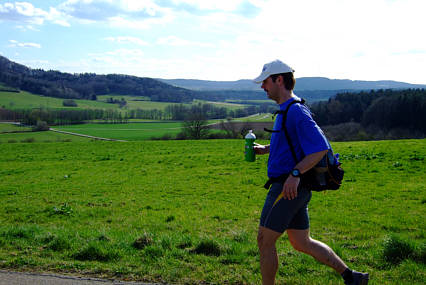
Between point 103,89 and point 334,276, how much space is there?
6836 inches

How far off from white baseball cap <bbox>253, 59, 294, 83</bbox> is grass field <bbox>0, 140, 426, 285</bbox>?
254cm

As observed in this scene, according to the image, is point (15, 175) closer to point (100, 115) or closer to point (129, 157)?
point (129, 157)

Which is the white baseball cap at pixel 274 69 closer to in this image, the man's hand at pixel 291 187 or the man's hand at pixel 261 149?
the man's hand at pixel 291 187

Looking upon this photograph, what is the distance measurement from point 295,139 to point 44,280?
11.9 ft

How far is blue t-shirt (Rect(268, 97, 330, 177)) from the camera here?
358cm

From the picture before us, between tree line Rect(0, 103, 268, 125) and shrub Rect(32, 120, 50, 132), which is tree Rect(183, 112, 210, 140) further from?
shrub Rect(32, 120, 50, 132)

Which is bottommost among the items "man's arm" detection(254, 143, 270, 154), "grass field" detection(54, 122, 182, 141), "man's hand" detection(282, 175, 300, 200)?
"grass field" detection(54, 122, 182, 141)

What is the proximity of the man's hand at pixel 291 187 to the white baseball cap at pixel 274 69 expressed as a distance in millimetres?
1046

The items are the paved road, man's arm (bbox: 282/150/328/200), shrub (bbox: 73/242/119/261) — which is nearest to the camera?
man's arm (bbox: 282/150/328/200)

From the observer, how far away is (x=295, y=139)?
3762 millimetres

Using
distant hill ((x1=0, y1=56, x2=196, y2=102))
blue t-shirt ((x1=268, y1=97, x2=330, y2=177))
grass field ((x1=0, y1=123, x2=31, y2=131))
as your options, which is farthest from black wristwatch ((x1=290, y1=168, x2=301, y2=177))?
distant hill ((x1=0, y1=56, x2=196, y2=102))

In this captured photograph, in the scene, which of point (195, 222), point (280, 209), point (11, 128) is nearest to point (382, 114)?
point (195, 222)

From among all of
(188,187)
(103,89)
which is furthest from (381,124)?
(103,89)

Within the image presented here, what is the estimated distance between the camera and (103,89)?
169m
